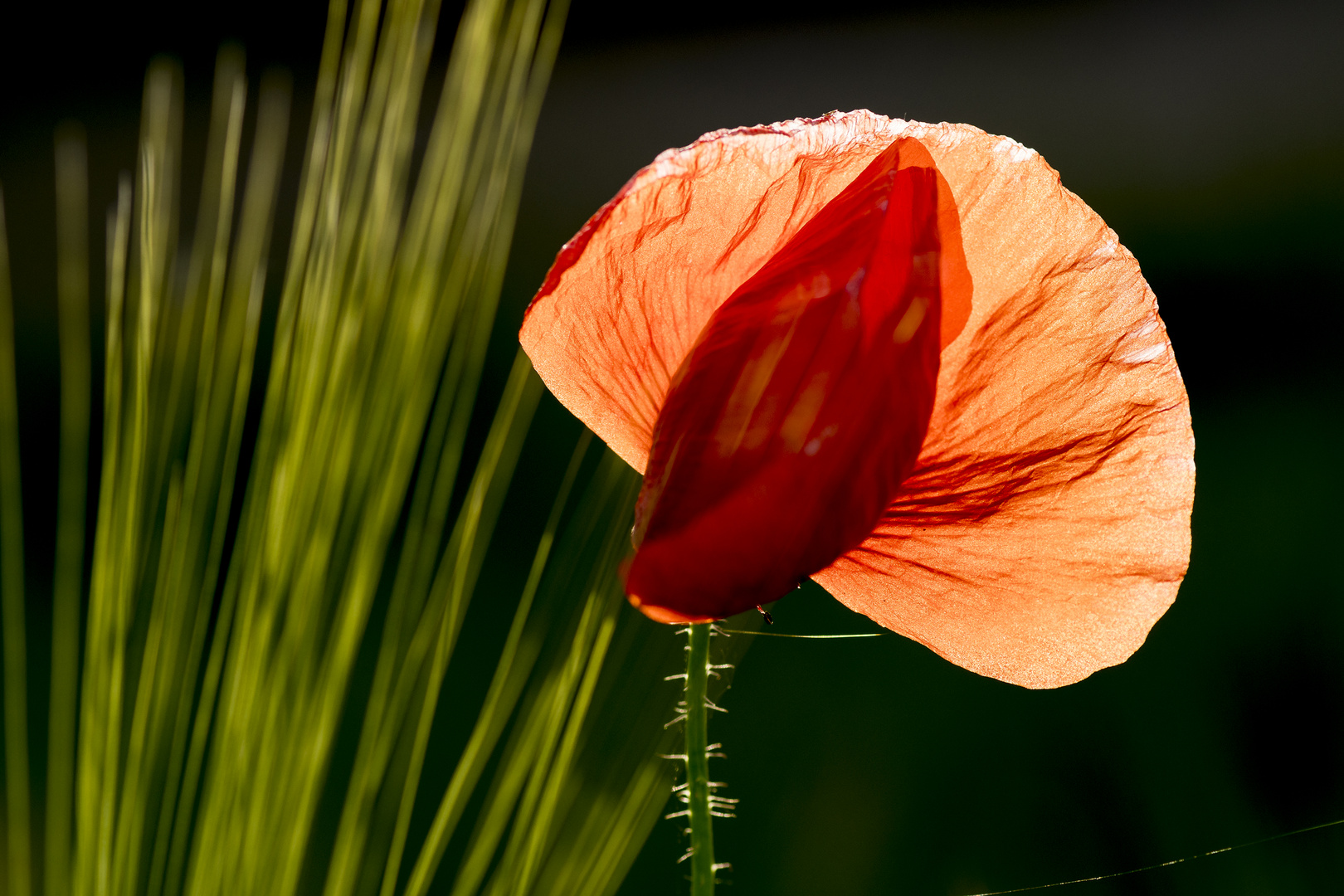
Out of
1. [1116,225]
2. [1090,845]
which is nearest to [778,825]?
[1090,845]

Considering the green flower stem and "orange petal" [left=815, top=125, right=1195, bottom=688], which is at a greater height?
"orange petal" [left=815, top=125, right=1195, bottom=688]

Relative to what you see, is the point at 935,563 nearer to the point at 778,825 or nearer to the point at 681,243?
the point at 681,243

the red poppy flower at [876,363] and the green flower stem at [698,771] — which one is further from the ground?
the red poppy flower at [876,363]

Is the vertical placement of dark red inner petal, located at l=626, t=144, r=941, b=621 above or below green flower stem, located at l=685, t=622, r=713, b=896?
above
